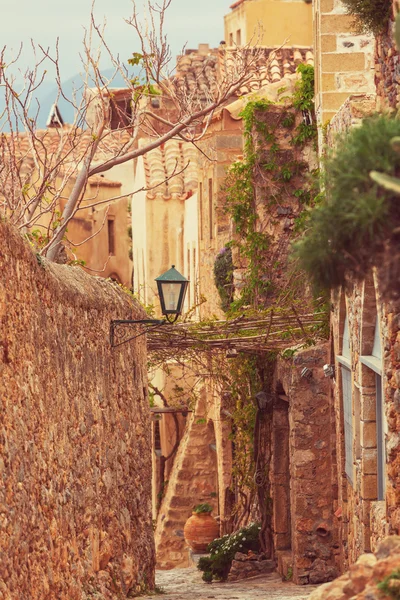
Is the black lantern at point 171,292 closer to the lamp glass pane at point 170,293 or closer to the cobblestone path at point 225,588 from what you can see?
the lamp glass pane at point 170,293

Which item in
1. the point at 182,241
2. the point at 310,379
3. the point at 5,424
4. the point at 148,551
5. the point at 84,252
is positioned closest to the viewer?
the point at 5,424

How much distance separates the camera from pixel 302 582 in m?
15.0

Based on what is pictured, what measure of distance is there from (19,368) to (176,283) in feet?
16.0

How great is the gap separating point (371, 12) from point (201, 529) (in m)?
14.0

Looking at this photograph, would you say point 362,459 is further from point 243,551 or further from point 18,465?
point 243,551

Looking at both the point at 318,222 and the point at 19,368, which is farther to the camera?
the point at 19,368

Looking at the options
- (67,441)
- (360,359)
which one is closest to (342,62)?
(360,359)

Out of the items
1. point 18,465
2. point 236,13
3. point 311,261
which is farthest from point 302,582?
point 236,13

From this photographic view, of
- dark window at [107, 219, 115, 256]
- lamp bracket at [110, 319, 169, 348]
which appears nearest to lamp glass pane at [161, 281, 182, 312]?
lamp bracket at [110, 319, 169, 348]

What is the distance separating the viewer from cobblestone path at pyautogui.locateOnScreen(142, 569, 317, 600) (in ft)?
39.7

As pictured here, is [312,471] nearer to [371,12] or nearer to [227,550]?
[227,550]

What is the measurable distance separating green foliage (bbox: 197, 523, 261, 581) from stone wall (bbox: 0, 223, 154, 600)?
3915 millimetres

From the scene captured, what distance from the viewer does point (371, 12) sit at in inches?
319

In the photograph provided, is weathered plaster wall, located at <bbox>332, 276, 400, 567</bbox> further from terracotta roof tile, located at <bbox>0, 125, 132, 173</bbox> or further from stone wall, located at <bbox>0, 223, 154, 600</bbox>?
terracotta roof tile, located at <bbox>0, 125, 132, 173</bbox>
